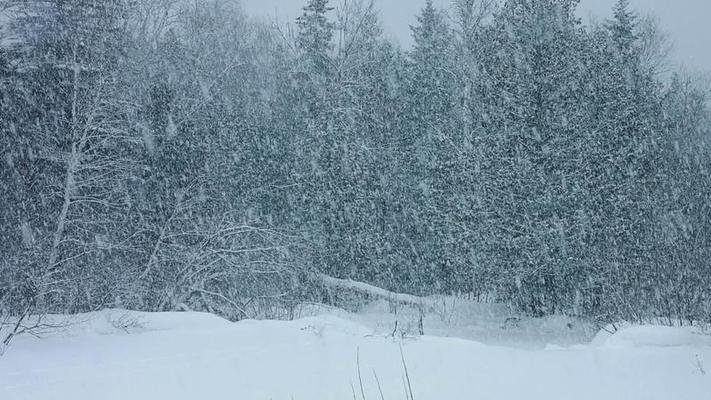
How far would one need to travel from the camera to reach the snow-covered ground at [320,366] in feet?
21.0

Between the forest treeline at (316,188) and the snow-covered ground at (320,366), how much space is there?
124 inches

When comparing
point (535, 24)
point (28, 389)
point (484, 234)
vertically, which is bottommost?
point (28, 389)

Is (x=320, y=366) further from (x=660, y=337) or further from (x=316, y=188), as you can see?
(x=316, y=188)

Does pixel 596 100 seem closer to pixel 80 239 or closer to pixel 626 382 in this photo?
pixel 626 382

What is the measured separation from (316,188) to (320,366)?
40.5ft

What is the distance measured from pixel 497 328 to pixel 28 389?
11852mm

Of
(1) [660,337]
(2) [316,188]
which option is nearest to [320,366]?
(1) [660,337]

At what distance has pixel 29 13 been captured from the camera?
14.7 metres

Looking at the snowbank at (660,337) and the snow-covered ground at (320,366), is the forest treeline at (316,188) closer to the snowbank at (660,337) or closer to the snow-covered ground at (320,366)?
the snowbank at (660,337)

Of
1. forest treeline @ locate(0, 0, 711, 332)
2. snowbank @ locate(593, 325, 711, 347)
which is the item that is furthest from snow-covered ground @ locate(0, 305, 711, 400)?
forest treeline @ locate(0, 0, 711, 332)

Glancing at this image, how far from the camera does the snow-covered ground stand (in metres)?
6.39

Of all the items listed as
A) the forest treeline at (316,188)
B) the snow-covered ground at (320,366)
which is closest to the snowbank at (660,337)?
the snow-covered ground at (320,366)

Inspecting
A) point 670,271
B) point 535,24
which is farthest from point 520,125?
point 670,271

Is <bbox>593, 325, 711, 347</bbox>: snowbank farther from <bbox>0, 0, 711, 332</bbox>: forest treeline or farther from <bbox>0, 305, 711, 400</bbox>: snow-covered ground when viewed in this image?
<bbox>0, 0, 711, 332</bbox>: forest treeline
